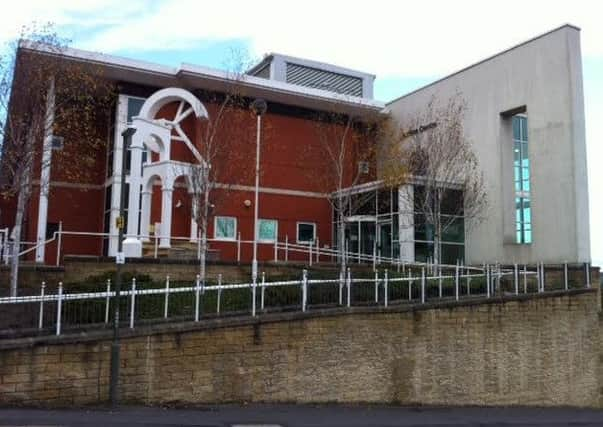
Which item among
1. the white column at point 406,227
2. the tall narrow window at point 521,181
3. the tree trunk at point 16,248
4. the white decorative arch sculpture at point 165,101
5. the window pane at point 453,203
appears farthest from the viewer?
the tall narrow window at point 521,181

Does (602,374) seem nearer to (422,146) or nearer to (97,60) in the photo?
(422,146)

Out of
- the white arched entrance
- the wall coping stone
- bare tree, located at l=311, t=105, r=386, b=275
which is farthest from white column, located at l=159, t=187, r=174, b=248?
the wall coping stone

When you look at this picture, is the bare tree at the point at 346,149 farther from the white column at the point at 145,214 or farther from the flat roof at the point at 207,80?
the white column at the point at 145,214

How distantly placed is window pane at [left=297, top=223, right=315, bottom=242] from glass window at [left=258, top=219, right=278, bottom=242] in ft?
4.50

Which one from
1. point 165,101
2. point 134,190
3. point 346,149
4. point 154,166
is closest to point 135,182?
point 134,190

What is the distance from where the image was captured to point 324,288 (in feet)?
49.7

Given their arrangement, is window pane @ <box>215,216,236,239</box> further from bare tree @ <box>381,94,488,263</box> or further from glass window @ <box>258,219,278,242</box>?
bare tree @ <box>381,94,488,263</box>

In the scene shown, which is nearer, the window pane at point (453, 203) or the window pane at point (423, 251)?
the window pane at point (453, 203)

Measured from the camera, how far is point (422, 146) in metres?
24.0

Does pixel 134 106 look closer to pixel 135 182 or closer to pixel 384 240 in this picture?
pixel 135 182

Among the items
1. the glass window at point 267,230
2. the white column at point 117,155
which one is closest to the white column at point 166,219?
the white column at point 117,155

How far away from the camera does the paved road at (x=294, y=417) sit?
1008 cm

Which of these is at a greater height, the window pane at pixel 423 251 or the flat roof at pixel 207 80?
the flat roof at pixel 207 80

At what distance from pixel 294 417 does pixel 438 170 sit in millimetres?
13663
